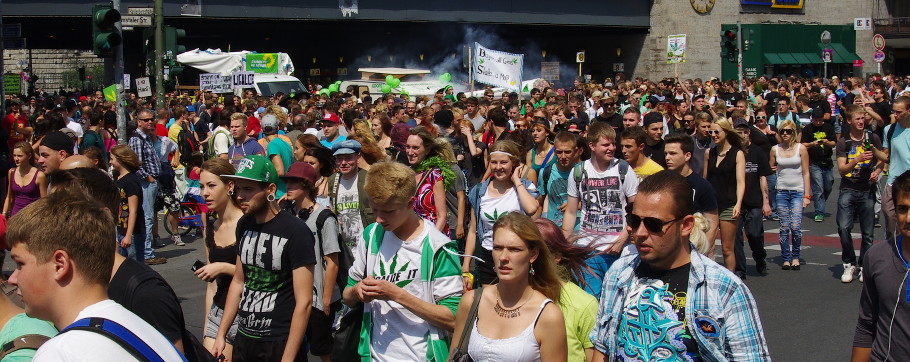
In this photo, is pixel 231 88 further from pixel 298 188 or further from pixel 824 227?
pixel 298 188

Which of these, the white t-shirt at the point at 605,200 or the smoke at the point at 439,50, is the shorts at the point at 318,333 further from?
the smoke at the point at 439,50

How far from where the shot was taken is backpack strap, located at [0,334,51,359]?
2.95 m

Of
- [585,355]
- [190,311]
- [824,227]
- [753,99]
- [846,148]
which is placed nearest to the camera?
[585,355]

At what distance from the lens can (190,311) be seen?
9227mm

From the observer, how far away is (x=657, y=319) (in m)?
3.35

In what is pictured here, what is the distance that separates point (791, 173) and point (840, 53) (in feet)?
144

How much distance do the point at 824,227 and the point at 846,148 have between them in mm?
2695

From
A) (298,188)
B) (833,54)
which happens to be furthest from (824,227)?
(833,54)

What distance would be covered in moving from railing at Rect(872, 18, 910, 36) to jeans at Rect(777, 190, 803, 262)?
47.6 metres

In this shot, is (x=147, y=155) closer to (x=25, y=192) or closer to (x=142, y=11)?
(x=25, y=192)

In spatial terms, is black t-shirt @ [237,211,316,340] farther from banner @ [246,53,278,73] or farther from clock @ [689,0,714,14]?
clock @ [689,0,714,14]

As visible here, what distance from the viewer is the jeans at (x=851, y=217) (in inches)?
396

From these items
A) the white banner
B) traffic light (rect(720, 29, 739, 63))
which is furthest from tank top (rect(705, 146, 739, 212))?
traffic light (rect(720, 29, 739, 63))

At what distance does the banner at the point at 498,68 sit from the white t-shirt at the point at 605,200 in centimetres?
1475
